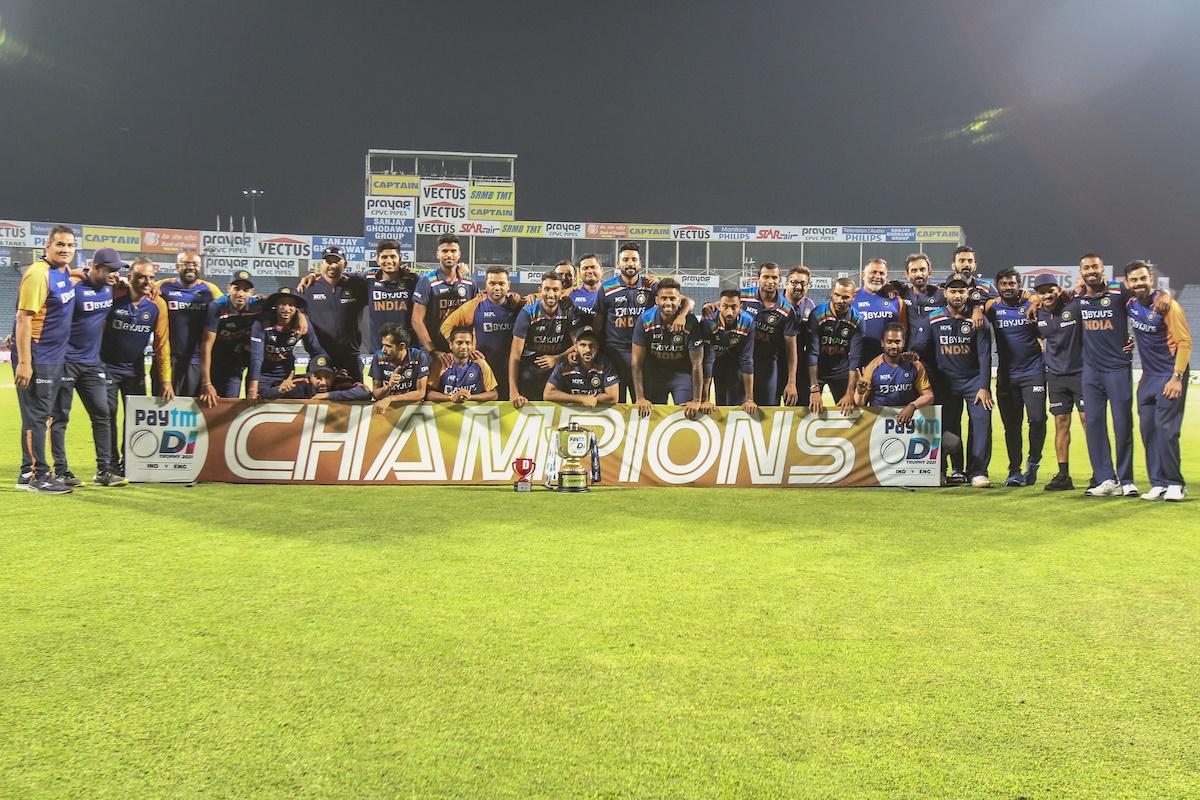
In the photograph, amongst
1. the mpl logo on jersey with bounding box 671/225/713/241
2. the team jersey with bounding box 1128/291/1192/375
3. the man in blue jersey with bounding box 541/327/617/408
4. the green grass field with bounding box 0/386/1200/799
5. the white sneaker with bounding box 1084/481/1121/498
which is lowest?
the green grass field with bounding box 0/386/1200/799

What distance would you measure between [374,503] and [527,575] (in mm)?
2989

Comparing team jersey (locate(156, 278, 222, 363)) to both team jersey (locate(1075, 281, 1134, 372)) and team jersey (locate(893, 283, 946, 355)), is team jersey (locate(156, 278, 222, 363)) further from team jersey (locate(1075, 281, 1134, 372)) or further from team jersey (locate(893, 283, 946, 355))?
team jersey (locate(1075, 281, 1134, 372))

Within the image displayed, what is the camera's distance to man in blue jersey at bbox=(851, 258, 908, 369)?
9.45 metres

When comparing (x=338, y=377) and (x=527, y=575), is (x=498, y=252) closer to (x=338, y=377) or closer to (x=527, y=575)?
(x=338, y=377)

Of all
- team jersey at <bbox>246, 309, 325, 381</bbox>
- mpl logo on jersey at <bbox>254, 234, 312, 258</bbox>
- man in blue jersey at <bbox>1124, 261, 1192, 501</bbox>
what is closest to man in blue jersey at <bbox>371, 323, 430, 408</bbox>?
team jersey at <bbox>246, 309, 325, 381</bbox>

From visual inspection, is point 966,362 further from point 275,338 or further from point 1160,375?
point 275,338

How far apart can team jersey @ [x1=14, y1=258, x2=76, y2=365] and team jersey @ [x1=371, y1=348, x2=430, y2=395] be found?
2.83 m

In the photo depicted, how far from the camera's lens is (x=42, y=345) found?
755 cm

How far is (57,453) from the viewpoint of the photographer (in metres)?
7.80

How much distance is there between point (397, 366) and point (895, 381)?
5373 millimetres

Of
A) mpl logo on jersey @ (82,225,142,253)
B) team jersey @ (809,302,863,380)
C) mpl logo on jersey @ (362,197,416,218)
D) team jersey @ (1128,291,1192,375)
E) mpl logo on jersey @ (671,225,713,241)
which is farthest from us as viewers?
mpl logo on jersey @ (671,225,713,241)

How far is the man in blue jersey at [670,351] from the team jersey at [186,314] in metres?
4.55

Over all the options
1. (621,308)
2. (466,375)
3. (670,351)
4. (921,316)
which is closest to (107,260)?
(466,375)

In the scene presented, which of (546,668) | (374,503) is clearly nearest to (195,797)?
(546,668)
